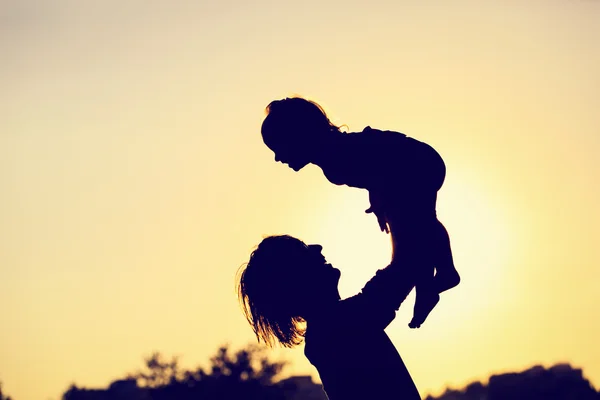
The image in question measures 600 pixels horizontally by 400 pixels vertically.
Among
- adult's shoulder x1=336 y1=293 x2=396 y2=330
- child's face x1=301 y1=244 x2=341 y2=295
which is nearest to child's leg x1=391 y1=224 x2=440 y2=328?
adult's shoulder x1=336 y1=293 x2=396 y2=330

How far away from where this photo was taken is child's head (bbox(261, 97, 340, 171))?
5738mm

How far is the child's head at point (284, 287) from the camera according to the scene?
5.66 m

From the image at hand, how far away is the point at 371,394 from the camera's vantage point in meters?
5.52

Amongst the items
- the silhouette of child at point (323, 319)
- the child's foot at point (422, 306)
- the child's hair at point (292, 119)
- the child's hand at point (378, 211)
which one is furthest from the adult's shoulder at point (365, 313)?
the child's hair at point (292, 119)

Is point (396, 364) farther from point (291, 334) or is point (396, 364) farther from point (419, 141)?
point (419, 141)

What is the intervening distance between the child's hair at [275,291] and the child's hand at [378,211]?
48 cm

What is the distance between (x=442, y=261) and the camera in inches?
218

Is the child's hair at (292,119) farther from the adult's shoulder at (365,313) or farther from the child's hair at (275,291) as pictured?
→ the adult's shoulder at (365,313)

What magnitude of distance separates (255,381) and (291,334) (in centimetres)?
4698

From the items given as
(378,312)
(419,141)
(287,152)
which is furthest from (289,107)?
(378,312)

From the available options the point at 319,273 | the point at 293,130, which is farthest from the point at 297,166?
the point at 319,273

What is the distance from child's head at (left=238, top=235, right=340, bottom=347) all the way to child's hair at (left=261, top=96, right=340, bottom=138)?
2.17ft

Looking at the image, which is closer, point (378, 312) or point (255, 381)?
point (378, 312)

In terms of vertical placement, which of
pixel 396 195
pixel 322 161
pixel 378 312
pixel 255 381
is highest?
pixel 255 381
